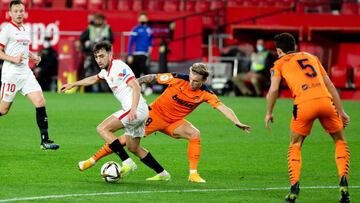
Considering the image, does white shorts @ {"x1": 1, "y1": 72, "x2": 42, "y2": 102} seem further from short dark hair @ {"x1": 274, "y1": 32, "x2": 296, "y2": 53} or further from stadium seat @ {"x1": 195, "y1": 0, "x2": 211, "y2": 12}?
stadium seat @ {"x1": 195, "y1": 0, "x2": 211, "y2": 12}

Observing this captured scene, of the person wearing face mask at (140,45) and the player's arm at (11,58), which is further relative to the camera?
the person wearing face mask at (140,45)

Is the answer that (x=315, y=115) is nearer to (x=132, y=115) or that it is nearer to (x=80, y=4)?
(x=132, y=115)

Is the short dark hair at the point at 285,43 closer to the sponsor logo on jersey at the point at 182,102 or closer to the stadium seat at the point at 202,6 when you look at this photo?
the sponsor logo on jersey at the point at 182,102

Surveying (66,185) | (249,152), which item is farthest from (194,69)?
(249,152)

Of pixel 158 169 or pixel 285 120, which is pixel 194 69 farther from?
pixel 285 120

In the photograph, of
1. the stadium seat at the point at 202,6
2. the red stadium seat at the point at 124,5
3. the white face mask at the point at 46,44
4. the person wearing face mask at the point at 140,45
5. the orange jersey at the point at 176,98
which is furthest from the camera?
the red stadium seat at the point at 124,5

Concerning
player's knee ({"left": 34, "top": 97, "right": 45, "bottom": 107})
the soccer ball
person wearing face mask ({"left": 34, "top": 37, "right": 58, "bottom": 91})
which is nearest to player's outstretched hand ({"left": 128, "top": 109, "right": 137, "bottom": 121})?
the soccer ball

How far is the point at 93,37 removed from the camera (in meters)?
29.5

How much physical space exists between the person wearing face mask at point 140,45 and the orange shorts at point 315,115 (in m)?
17.5

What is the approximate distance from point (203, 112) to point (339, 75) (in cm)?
618

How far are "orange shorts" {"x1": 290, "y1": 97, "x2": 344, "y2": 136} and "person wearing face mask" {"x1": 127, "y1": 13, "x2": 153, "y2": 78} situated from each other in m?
17.5

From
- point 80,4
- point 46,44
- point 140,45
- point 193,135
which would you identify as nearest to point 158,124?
point 193,135

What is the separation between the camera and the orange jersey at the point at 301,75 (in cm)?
1073

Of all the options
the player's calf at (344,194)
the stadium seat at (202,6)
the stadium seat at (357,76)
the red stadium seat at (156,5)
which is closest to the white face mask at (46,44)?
the red stadium seat at (156,5)
